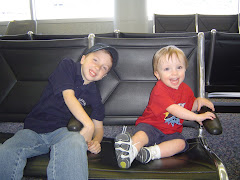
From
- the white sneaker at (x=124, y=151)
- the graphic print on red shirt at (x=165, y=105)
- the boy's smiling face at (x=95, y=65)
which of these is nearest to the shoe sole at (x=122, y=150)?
the white sneaker at (x=124, y=151)

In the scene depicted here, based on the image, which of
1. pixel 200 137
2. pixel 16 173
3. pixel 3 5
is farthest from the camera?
pixel 3 5

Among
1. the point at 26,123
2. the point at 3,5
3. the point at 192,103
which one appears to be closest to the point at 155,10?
the point at 3,5

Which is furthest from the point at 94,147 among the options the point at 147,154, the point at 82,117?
the point at 147,154

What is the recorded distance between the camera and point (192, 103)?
4.79 feet

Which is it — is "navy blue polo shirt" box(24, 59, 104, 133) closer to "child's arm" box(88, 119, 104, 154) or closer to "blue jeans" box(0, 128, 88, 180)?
"child's arm" box(88, 119, 104, 154)

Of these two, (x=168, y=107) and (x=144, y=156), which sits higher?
(x=168, y=107)

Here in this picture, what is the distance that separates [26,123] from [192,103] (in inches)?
39.7

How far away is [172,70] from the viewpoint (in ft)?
4.58

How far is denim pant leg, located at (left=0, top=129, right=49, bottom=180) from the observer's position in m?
0.98

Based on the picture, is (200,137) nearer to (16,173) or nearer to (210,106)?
(210,106)

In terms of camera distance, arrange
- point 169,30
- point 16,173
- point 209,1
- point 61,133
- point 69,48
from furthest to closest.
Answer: point 209,1 → point 169,30 → point 69,48 → point 61,133 → point 16,173

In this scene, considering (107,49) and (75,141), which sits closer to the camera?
(75,141)

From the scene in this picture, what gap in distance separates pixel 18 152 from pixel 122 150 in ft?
1.56

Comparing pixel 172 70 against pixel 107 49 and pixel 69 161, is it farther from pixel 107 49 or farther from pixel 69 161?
pixel 69 161
